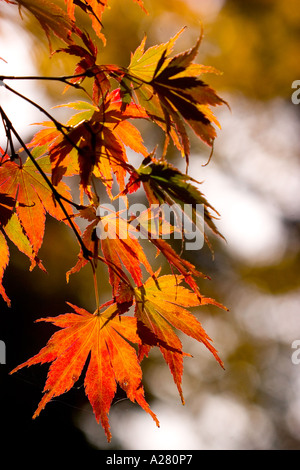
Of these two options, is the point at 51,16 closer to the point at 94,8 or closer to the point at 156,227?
the point at 94,8

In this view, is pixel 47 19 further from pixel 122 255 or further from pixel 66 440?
pixel 66 440

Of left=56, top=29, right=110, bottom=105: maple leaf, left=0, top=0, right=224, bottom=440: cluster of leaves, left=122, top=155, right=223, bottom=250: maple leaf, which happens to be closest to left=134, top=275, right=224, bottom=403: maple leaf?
left=0, top=0, right=224, bottom=440: cluster of leaves

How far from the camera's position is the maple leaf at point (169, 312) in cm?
→ 72

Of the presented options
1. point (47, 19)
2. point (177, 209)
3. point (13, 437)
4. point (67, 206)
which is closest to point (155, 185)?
point (177, 209)

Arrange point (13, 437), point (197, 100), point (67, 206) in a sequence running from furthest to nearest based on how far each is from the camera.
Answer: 1. point (13, 437)
2. point (67, 206)
3. point (197, 100)

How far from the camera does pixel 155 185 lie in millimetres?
623

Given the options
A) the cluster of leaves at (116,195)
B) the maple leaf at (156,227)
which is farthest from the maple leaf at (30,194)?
the maple leaf at (156,227)

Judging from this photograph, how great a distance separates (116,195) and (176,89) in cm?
20

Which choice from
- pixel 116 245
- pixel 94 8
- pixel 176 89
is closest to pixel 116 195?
pixel 116 245

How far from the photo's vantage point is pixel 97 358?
0.77 m

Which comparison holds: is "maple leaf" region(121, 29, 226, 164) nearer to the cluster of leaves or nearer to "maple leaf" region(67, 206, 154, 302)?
the cluster of leaves

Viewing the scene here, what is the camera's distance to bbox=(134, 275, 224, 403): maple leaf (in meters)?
0.72

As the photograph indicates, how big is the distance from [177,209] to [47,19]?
0.35 meters

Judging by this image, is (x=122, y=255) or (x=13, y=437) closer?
(x=122, y=255)
